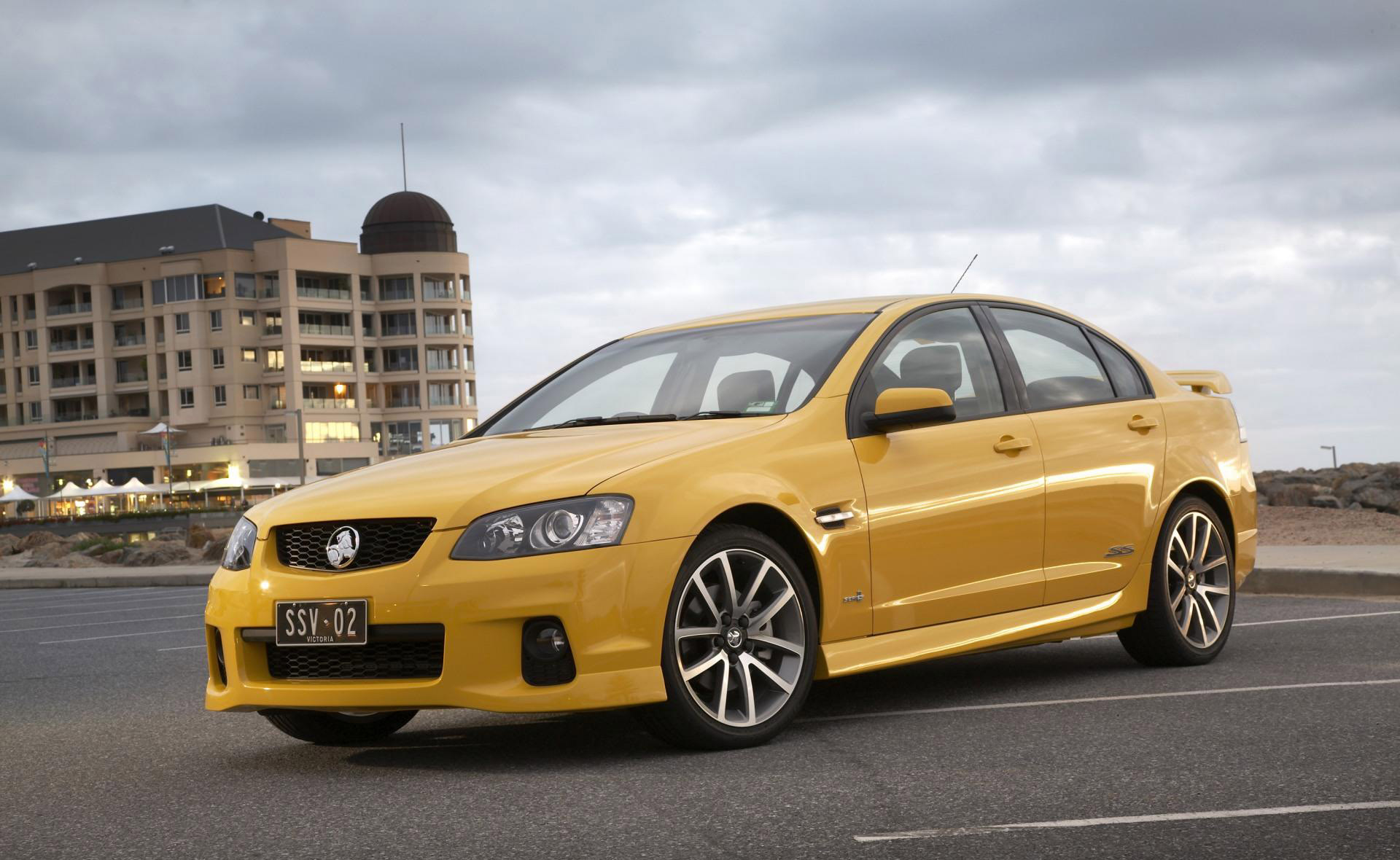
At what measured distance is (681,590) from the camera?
5359 mm

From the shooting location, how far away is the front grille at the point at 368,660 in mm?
5285

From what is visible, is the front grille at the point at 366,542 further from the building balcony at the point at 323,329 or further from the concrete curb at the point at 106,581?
the building balcony at the point at 323,329

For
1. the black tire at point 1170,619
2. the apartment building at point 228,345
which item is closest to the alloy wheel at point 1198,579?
the black tire at point 1170,619

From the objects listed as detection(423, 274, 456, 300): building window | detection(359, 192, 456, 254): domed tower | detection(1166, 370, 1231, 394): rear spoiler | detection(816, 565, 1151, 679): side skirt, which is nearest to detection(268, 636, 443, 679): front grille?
detection(816, 565, 1151, 679): side skirt

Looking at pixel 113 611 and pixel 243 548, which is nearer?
pixel 243 548

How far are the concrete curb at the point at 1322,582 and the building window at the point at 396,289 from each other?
332ft

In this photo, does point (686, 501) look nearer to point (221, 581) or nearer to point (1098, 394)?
point (221, 581)

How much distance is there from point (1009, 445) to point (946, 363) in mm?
425

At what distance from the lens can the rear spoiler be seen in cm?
834

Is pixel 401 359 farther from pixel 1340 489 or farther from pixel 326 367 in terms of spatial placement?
pixel 1340 489

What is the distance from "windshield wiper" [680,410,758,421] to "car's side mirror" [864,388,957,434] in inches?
19.3

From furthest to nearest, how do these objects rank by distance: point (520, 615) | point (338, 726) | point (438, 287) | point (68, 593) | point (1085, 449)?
1. point (438, 287)
2. point (68, 593)
3. point (1085, 449)
4. point (338, 726)
5. point (520, 615)

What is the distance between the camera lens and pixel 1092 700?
6.48 m

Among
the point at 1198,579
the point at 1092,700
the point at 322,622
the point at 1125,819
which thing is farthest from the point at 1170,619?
the point at 322,622
